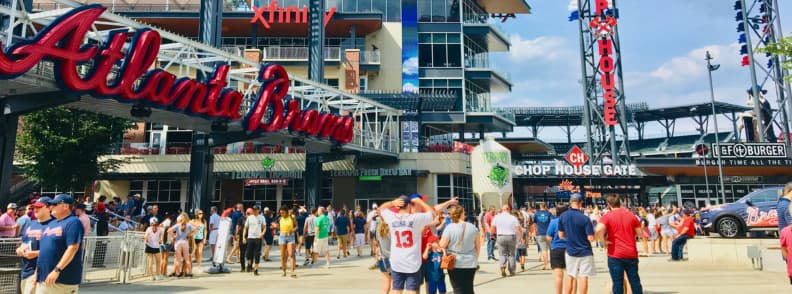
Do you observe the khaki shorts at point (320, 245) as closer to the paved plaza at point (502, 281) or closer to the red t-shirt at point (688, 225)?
the paved plaza at point (502, 281)

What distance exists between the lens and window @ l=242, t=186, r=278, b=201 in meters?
34.0

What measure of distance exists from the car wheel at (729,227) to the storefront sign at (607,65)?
3127 cm

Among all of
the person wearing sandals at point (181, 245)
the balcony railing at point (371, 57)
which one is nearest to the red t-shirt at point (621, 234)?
the person wearing sandals at point (181, 245)

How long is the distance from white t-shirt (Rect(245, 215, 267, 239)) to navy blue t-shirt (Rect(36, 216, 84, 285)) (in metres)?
7.61

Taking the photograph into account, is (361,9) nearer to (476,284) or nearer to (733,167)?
(733,167)

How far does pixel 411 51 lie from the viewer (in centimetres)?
4362

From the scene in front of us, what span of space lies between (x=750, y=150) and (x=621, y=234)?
39.3 meters

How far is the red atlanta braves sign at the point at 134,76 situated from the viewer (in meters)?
12.9

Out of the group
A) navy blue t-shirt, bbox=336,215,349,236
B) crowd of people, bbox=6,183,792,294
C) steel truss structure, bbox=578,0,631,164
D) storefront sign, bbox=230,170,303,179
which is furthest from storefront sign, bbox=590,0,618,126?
crowd of people, bbox=6,183,792,294

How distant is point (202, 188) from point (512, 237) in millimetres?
15595

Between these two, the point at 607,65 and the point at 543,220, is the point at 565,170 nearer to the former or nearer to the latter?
the point at 607,65

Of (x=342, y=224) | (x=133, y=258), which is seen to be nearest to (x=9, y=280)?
(x=133, y=258)

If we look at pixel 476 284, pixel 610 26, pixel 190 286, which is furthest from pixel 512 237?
pixel 610 26

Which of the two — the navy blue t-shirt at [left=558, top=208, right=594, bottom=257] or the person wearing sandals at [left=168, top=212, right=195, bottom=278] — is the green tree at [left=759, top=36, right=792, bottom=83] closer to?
the navy blue t-shirt at [left=558, top=208, right=594, bottom=257]
